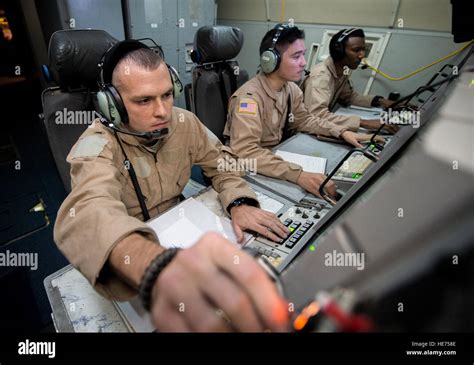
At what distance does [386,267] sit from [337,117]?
1.97 meters

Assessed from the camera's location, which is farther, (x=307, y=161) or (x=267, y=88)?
(x=267, y=88)

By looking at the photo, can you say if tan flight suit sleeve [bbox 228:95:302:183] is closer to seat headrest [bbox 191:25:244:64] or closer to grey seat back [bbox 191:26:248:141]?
grey seat back [bbox 191:26:248:141]

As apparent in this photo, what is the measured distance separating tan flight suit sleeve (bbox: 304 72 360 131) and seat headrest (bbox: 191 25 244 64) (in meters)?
0.72

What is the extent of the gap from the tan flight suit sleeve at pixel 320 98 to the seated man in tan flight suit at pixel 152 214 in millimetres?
1124

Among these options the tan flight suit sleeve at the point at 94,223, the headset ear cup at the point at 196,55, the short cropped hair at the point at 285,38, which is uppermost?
the short cropped hair at the point at 285,38

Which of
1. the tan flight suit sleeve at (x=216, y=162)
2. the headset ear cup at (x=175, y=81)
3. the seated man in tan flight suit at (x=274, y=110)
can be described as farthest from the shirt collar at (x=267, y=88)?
the headset ear cup at (x=175, y=81)

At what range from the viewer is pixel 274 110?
5.80 feet

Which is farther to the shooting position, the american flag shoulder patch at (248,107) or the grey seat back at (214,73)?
the grey seat back at (214,73)

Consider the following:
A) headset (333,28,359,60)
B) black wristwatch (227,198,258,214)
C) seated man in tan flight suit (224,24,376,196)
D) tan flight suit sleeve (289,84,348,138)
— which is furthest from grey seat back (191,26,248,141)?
black wristwatch (227,198,258,214)

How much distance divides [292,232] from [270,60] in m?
1.14

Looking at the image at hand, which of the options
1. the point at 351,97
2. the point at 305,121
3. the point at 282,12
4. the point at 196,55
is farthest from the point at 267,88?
the point at 282,12

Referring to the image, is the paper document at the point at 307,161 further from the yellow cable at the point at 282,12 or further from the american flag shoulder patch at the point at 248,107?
the yellow cable at the point at 282,12

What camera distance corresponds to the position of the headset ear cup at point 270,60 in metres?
1.58

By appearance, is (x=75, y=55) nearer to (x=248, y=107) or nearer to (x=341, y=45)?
(x=248, y=107)
